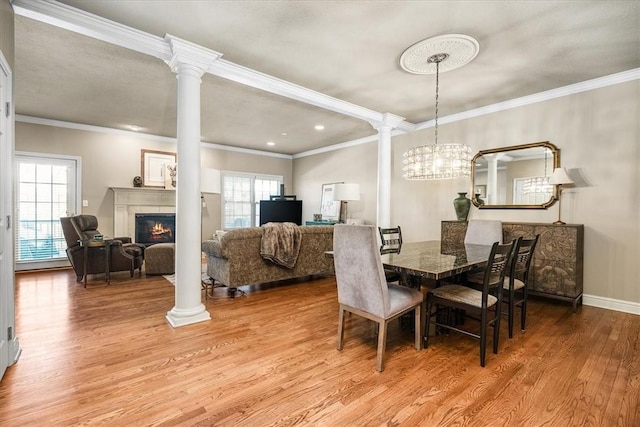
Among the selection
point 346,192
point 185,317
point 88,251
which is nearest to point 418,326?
point 185,317

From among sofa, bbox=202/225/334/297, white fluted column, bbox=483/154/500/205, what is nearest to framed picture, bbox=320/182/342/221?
sofa, bbox=202/225/334/297

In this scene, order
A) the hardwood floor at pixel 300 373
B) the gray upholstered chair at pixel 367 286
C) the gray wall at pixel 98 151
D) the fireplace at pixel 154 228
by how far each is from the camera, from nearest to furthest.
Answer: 1. the hardwood floor at pixel 300 373
2. the gray upholstered chair at pixel 367 286
3. the gray wall at pixel 98 151
4. the fireplace at pixel 154 228

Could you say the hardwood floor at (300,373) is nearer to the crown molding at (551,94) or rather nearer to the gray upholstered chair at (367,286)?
the gray upholstered chair at (367,286)

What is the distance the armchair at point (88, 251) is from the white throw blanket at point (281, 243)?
2.35 m

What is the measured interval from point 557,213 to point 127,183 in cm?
725

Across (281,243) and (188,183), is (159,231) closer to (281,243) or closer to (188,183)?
(281,243)

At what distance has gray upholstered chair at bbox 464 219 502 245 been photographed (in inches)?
143

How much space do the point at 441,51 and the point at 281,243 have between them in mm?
2784

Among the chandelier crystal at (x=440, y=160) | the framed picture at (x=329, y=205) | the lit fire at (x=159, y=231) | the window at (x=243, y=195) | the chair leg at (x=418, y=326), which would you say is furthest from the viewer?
the window at (x=243, y=195)

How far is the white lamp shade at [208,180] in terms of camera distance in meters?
3.89

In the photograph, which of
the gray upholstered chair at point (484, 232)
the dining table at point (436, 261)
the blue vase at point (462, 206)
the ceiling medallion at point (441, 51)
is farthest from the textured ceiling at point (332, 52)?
the dining table at point (436, 261)

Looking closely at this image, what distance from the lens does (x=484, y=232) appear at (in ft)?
12.3

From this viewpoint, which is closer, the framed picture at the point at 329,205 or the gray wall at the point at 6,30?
the gray wall at the point at 6,30

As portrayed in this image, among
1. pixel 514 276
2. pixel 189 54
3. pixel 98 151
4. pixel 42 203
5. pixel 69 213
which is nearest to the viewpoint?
pixel 514 276
